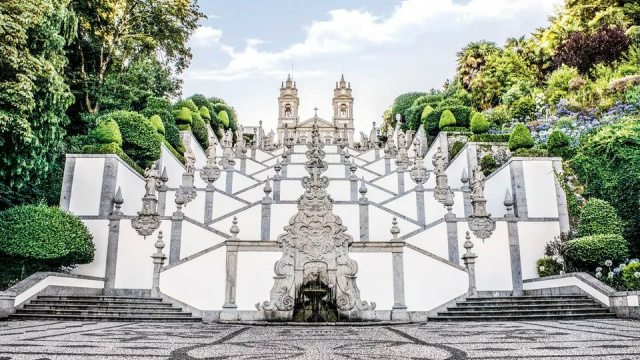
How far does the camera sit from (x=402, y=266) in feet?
31.8

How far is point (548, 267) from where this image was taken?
40.2 ft

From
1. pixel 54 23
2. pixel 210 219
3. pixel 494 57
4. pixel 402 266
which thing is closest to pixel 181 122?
pixel 210 219

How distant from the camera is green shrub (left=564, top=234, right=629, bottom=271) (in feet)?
34.9

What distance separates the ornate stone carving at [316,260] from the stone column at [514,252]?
5.05 meters

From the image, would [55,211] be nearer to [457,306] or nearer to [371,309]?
[371,309]

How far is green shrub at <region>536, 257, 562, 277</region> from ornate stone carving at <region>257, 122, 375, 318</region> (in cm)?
570

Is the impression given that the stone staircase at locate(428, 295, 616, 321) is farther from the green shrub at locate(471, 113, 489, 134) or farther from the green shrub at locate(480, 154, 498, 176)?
the green shrub at locate(471, 113, 489, 134)

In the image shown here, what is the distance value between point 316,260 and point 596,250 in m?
6.52

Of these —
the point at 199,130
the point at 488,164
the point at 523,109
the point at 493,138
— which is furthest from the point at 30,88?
the point at 523,109

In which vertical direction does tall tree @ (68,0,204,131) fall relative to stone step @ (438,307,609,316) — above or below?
above

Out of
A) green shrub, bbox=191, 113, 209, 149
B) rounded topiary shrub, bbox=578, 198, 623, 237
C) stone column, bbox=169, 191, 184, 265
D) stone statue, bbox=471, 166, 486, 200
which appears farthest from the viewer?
green shrub, bbox=191, 113, 209, 149

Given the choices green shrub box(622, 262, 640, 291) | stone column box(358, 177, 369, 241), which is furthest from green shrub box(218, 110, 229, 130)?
green shrub box(622, 262, 640, 291)

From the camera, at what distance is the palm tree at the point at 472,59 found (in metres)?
32.2

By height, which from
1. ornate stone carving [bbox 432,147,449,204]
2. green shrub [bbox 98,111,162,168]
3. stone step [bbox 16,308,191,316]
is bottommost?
stone step [bbox 16,308,191,316]
